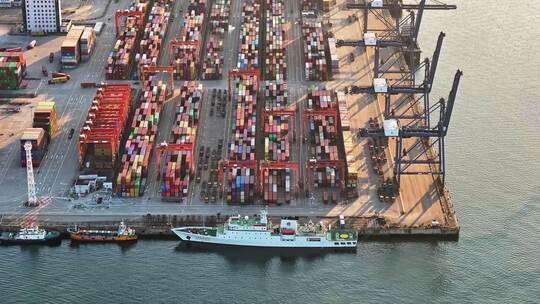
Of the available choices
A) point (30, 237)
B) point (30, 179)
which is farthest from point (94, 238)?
point (30, 179)

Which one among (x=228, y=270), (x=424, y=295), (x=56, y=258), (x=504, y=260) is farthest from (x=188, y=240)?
(x=504, y=260)

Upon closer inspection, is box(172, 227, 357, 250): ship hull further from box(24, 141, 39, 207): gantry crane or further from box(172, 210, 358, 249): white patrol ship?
box(24, 141, 39, 207): gantry crane

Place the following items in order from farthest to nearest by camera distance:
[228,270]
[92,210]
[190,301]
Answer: [92,210], [228,270], [190,301]

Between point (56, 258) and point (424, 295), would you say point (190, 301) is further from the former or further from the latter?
point (424, 295)

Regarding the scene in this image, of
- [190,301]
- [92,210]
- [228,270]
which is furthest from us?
[92,210]

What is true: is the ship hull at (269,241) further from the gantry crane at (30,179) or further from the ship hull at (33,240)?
the gantry crane at (30,179)

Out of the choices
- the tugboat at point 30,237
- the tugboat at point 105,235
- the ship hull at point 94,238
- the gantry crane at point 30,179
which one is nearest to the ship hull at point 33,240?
the tugboat at point 30,237

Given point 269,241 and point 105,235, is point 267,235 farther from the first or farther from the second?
point 105,235
